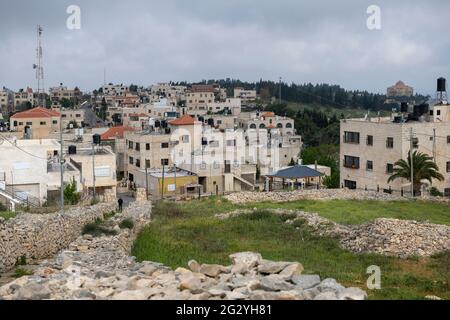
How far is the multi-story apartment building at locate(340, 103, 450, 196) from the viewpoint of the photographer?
40.0 m

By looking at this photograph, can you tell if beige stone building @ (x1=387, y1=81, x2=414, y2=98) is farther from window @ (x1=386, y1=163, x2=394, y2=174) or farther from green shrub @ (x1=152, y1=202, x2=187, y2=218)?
green shrub @ (x1=152, y1=202, x2=187, y2=218)

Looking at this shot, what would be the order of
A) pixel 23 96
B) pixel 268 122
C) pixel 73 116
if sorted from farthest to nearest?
pixel 23 96 → pixel 73 116 → pixel 268 122

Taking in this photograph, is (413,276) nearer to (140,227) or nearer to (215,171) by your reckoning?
(140,227)

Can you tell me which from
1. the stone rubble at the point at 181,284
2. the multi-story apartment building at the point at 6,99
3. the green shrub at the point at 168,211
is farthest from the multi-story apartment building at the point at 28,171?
the multi-story apartment building at the point at 6,99

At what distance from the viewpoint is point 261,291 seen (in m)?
9.14

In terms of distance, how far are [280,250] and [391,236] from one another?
12.0ft

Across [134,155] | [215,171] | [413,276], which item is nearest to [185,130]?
[134,155]

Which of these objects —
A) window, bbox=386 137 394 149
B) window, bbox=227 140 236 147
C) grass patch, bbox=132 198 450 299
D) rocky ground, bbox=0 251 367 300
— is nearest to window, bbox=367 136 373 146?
window, bbox=386 137 394 149

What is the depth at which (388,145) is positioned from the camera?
40688mm

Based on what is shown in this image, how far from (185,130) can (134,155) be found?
5.23 m

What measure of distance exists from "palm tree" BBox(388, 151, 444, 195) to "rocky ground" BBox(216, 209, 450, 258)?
15.2 metres

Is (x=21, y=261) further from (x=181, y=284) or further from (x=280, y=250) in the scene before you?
(x=181, y=284)

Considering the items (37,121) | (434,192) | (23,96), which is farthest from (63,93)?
(434,192)

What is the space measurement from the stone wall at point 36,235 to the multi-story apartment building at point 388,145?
77.8 ft
